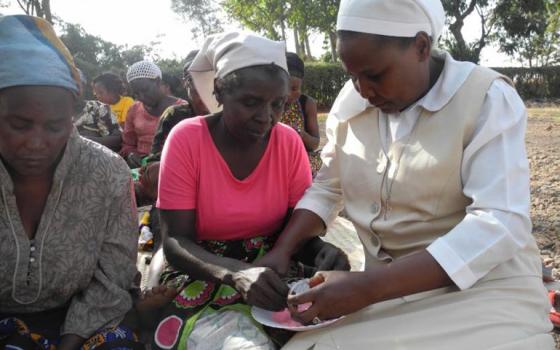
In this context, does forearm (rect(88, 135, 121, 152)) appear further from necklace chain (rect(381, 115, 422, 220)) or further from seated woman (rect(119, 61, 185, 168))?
necklace chain (rect(381, 115, 422, 220))

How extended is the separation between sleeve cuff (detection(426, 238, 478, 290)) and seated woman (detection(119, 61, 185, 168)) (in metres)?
3.80

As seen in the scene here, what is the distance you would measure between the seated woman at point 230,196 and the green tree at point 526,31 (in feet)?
85.2

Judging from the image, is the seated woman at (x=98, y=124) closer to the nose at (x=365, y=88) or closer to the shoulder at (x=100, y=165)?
the shoulder at (x=100, y=165)

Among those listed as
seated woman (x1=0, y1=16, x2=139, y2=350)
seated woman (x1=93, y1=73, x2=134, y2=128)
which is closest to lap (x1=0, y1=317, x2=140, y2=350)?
seated woman (x1=0, y1=16, x2=139, y2=350)

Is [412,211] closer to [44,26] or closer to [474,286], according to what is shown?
[474,286]

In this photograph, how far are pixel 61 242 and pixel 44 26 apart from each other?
29.7 inches

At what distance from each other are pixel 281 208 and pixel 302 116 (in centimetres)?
234

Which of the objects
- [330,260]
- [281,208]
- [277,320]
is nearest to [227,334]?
[277,320]

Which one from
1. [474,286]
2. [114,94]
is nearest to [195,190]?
[474,286]

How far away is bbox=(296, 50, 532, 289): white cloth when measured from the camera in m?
1.49

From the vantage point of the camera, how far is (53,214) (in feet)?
5.85

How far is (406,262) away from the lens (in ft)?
4.96

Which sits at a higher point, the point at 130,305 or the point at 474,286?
the point at 474,286

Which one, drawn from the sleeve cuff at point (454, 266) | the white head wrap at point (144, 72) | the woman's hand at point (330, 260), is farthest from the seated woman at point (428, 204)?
the white head wrap at point (144, 72)
